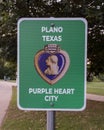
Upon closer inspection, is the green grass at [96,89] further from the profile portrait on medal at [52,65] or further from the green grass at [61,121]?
the profile portrait on medal at [52,65]

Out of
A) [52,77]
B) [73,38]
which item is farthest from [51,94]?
[73,38]

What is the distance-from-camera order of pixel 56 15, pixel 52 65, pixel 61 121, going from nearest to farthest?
1. pixel 52 65
2. pixel 61 121
3. pixel 56 15

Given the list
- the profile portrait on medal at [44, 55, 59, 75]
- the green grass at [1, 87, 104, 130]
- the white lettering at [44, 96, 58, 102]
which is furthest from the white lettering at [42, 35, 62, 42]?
the green grass at [1, 87, 104, 130]

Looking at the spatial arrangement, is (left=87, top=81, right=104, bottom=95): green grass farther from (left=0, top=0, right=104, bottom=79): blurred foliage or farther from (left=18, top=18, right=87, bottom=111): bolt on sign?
(left=18, top=18, right=87, bottom=111): bolt on sign

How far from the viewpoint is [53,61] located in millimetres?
3340

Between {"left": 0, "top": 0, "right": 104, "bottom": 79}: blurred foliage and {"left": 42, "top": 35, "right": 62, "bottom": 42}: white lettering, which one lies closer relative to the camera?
{"left": 42, "top": 35, "right": 62, "bottom": 42}: white lettering

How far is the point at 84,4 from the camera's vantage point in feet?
34.2

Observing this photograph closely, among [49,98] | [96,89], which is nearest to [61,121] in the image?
[49,98]

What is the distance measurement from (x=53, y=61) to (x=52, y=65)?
1.3 inches

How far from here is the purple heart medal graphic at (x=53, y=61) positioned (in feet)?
11.0

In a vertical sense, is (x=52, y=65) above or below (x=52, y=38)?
below

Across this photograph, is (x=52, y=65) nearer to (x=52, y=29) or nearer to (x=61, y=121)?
(x=52, y=29)

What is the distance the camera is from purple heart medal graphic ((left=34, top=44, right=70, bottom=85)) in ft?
11.0

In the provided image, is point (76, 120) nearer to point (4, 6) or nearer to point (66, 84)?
point (4, 6)
